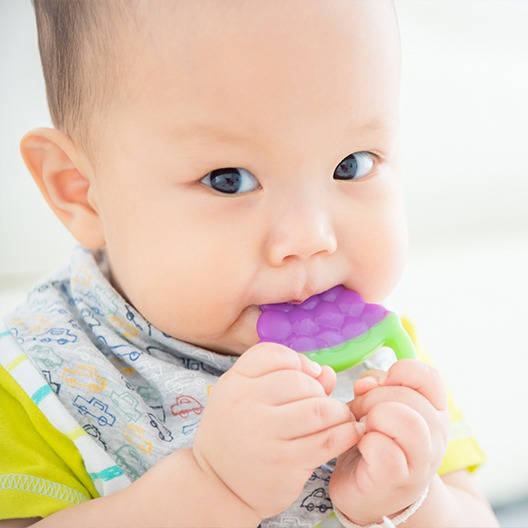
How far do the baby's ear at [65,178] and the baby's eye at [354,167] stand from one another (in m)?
0.28

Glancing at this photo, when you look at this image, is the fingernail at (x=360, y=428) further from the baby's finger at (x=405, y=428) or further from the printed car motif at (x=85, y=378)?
the printed car motif at (x=85, y=378)

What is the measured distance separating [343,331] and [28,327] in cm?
37

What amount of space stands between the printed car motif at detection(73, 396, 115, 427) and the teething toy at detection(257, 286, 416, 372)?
19 cm

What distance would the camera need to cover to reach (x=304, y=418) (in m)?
0.66

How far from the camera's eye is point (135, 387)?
0.91 metres

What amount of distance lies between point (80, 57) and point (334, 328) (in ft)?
1.27

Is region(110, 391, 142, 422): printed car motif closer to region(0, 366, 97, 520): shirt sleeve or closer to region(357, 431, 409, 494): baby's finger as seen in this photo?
region(0, 366, 97, 520): shirt sleeve

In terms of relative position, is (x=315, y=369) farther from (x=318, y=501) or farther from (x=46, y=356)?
(x=46, y=356)

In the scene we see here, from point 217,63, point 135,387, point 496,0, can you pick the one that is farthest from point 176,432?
point 496,0

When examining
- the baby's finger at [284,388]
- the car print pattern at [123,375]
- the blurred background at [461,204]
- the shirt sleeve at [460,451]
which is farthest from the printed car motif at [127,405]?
the blurred background at [461,204]

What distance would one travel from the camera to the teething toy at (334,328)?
809mm

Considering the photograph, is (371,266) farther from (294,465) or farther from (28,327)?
(28,327)

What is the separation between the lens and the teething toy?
0.81 m

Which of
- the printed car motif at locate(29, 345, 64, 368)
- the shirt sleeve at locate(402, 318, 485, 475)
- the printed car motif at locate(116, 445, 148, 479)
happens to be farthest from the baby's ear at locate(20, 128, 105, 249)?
the shirt sleeve at locate(402, 318, 485, 475)
